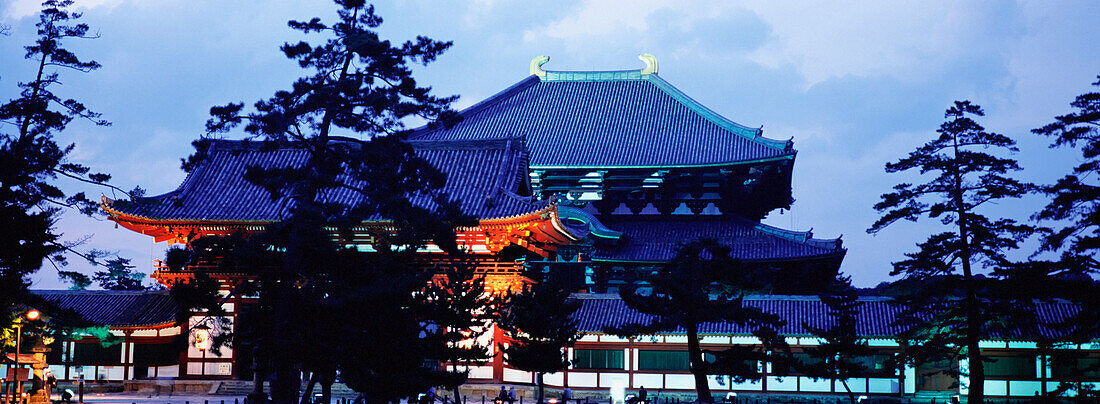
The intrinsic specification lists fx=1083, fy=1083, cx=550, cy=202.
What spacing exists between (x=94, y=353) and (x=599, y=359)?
59.2 ft

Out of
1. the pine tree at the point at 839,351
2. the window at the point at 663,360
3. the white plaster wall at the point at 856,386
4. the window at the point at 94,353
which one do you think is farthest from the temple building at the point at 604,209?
the window at the point at 94,353

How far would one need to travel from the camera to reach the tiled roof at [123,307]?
126 feet

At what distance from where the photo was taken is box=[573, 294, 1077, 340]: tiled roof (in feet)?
121

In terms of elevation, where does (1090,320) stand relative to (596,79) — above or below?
below

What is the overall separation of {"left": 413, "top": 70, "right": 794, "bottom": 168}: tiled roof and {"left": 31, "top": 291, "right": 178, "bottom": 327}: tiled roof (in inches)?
560

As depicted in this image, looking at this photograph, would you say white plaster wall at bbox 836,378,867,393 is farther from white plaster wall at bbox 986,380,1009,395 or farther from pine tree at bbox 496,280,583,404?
pine tree at bbox 496,280,583,404

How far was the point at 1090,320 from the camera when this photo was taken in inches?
976

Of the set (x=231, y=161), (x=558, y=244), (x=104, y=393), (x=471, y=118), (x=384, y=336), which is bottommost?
(x=104, y=393)

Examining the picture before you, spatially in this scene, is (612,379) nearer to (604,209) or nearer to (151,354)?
(604,209)

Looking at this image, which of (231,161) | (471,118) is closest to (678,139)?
(471,118)

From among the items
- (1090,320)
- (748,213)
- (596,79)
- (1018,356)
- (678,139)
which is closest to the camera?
(1090,320)

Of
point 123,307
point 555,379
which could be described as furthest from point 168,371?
point 555,379

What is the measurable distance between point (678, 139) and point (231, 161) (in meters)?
20.4

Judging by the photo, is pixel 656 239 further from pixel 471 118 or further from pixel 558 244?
pixel 471 118
